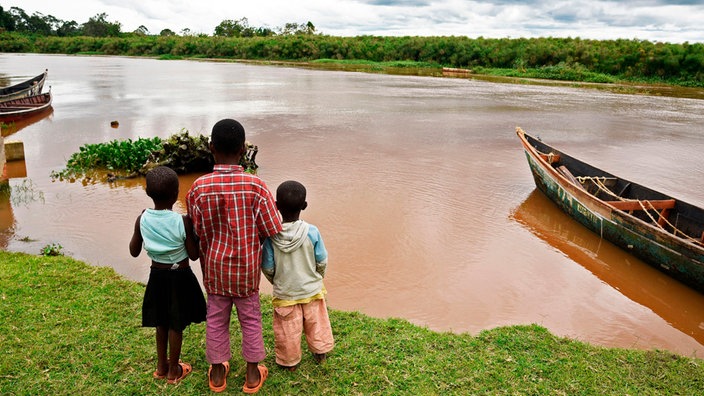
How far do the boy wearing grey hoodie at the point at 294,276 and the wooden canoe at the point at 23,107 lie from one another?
16.1 metres

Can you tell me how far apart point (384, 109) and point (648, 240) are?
15.6 metres

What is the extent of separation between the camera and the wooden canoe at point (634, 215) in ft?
19.6

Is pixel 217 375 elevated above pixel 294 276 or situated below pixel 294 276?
below

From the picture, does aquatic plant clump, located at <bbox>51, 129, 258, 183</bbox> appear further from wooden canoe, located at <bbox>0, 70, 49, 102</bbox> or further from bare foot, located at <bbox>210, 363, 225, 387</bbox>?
wooden canoe, located at <bbox>0, 70, 49, 102</bbox>

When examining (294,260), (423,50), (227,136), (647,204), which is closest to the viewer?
(227,136)

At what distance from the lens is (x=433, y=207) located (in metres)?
8.77

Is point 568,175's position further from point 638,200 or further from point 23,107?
point 23,107

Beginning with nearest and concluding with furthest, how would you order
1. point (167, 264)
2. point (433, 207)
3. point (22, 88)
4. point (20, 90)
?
point (167, 264) → point (433, 207) → point (20, 90) → point (22, 88)

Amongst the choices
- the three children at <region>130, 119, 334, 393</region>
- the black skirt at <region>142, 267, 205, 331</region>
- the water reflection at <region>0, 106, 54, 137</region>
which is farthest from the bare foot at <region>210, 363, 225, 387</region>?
the water reflection at <region>0, 106, 54, 137</region>

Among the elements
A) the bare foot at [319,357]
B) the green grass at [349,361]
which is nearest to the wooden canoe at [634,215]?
the green grass at [349,361]

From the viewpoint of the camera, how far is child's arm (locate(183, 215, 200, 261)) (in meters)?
3.17

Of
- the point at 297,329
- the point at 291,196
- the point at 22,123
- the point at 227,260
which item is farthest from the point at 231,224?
the point at 22,123

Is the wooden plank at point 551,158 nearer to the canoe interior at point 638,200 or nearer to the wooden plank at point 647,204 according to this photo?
the canoe interior at point 638,200

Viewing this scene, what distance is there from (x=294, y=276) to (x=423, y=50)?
56.5 metres
